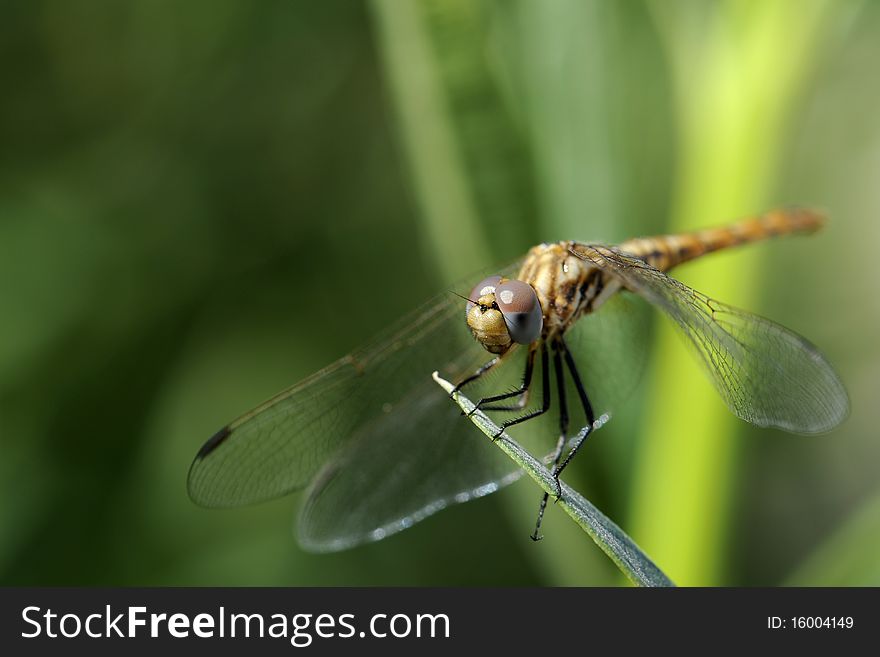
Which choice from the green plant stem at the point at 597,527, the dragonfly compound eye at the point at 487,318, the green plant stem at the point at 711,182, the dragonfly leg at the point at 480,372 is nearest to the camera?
the green plant stem at the point at 597,527

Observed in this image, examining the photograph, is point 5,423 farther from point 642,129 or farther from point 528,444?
point 642,129

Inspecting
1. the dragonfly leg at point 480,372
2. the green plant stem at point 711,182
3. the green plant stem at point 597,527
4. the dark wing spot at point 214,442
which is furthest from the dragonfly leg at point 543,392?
the green plant stem at point 597,527

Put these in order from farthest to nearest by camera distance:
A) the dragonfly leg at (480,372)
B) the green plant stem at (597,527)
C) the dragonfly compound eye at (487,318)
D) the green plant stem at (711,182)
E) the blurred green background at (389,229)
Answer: the blurred green background at (389,229) → the green plant stem at (711,182) → the dragonfly leg at (480,372) → the dragonfly compound eye at (487,318) → the green plant stem at (597,527)

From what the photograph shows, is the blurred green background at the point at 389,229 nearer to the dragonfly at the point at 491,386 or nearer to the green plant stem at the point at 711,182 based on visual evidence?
the green plant stem at the point at 711,182

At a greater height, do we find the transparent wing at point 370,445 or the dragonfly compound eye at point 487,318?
the dragonfly compound eye at point 487,318

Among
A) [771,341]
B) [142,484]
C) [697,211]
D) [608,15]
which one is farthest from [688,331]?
[142,484]
